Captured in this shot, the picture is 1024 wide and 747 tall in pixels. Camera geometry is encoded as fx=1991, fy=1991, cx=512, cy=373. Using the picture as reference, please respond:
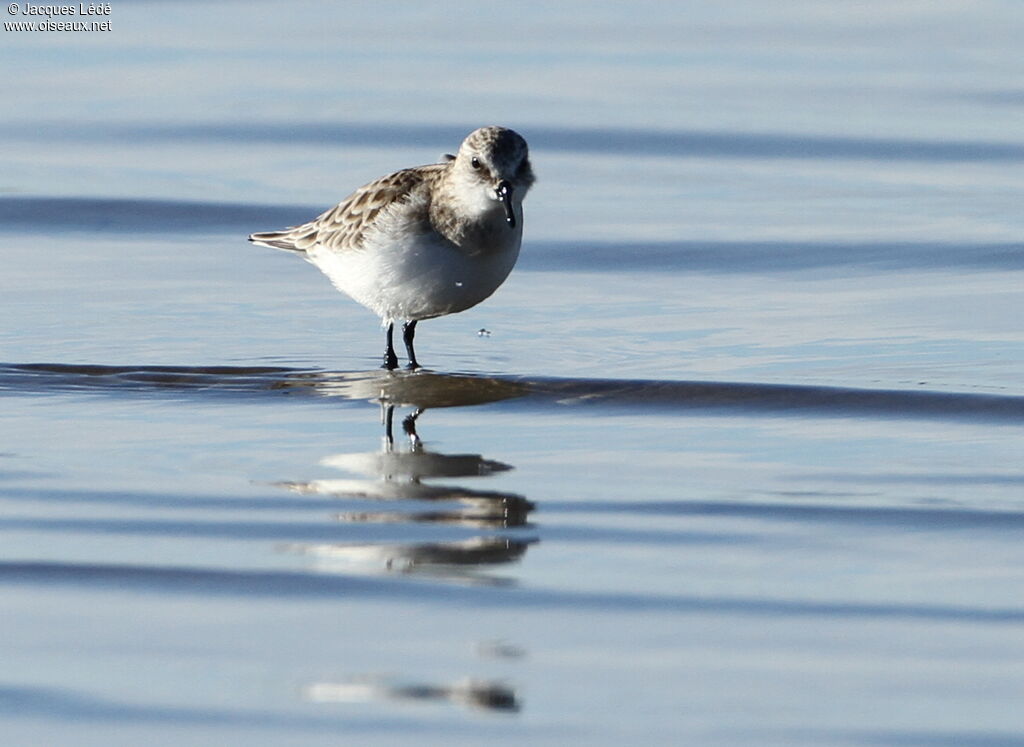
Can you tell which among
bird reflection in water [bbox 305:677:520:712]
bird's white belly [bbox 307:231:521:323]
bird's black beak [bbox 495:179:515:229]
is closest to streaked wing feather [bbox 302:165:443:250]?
bird's white belly [bbox 307:231:521:323]

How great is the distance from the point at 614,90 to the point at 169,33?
13.5ft

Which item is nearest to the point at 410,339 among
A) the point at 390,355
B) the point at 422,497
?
the point at 390,355

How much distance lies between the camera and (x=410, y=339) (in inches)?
371

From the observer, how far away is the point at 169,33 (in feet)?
57.0

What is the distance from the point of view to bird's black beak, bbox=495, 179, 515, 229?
27.8 ft

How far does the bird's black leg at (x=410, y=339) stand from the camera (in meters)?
9.20

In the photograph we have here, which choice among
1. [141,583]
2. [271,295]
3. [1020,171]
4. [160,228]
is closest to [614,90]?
[1020,171]

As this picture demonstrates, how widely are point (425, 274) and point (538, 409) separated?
95 centimetres

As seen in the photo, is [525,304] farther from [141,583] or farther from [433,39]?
[433,39]

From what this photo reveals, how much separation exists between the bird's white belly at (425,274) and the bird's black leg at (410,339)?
0.21m

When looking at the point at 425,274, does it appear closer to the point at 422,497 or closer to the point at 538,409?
the point at 538,409

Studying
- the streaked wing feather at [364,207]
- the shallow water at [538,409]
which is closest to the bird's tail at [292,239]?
the streaked wing feather at [364,207]

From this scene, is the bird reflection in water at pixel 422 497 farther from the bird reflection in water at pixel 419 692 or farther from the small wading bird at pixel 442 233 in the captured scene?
the bird reflection in water at pixel 419 692

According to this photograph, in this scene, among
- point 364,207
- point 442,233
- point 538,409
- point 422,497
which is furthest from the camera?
point 364,207
